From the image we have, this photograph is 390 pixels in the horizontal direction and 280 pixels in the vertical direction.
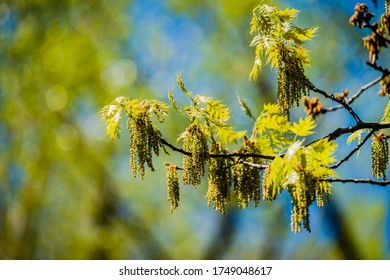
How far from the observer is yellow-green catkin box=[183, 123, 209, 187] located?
3.09 m

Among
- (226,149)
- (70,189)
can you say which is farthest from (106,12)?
(226,149)

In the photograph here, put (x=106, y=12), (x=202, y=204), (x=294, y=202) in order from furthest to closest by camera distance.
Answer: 1. (x=202, y=204)
2. (x=106, y=12)
3. (x=294, y=202)

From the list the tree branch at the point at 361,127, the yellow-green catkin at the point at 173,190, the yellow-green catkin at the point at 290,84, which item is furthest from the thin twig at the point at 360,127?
the yellow-green catkin at the point at 173,190

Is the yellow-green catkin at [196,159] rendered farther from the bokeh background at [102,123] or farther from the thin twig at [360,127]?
the bokeh background at [102,123]

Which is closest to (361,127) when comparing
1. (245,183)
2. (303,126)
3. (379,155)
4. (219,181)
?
(303,126)

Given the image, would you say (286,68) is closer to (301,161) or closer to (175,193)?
(301,161)

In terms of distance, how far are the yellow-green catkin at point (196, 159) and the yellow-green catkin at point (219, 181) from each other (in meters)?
0.10

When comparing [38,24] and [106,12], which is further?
[106,12]

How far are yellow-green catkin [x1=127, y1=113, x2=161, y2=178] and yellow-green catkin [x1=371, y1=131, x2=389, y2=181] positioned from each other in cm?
150

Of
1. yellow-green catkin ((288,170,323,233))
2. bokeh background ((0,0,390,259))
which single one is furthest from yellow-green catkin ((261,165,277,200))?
bokeh background ((0,0,390,259))

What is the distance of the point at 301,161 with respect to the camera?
9.48 ft

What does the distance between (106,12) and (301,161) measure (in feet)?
39.3

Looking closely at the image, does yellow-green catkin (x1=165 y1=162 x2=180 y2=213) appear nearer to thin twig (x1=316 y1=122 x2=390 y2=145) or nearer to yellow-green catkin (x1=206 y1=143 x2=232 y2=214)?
yellow-green catkin (x1=206 y1=143 x2=232 y2=214)

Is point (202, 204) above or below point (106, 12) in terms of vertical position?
below
